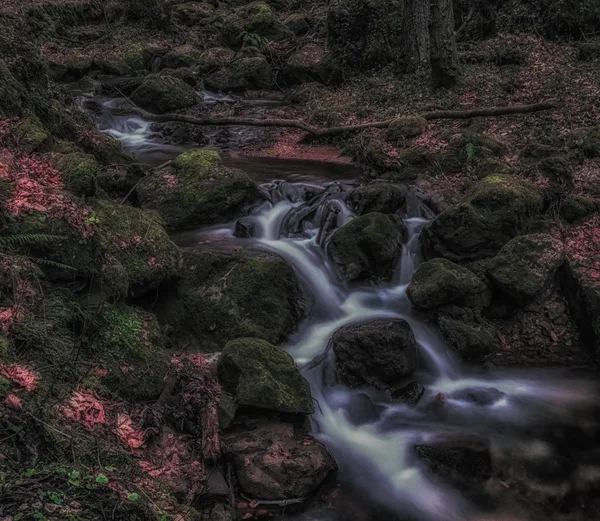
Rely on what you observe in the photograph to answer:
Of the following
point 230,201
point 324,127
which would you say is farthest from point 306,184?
point 324,127

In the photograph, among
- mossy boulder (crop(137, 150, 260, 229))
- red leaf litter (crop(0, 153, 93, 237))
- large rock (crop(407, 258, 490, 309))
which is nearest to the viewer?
red leaf litter (crop(0, 153, 93, 237))

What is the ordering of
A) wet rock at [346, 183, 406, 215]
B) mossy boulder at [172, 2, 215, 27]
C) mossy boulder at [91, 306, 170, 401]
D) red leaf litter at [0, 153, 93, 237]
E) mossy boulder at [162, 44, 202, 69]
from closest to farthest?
mossy boulder at [91, 306, 170, 401], red leaf litter at [0, 153, 93, 237], wet rock at [346, 183, 406, 215], mossy boulder at [162, 44, 202, 69], mossy boulder at [172, 2, 215, 27]

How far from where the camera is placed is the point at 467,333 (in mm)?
6918

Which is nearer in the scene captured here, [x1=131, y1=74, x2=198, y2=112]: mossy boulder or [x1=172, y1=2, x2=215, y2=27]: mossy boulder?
[x1=131, y1=74, x2=198, y2=112]: mossy boulder

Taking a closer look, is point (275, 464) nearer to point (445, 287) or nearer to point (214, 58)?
point (445, 287)

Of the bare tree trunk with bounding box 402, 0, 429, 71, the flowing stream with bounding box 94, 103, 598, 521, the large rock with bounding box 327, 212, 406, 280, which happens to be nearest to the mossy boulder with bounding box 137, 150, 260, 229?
the flowing stream with bounding box 94, 103, 598, 521

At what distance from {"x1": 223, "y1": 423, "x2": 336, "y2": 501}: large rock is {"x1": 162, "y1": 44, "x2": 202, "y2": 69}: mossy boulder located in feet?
57.2

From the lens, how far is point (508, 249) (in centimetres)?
774

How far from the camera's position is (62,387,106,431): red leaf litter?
3.93 metres

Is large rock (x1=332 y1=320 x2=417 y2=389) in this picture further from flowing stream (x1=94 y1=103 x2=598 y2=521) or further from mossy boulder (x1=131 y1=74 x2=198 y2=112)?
mossy boulder (x1=131 y1=74 x2=198 y2=112)

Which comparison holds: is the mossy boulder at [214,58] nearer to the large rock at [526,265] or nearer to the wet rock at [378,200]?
the wet rock at [378,200]

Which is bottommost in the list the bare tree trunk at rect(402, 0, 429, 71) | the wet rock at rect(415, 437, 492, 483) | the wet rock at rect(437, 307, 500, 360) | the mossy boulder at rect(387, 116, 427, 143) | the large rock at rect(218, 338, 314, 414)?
the wet rock at rect(415, 437, 492, 483)

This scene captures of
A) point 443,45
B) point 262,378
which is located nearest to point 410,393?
point 262,378

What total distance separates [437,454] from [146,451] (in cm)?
318
